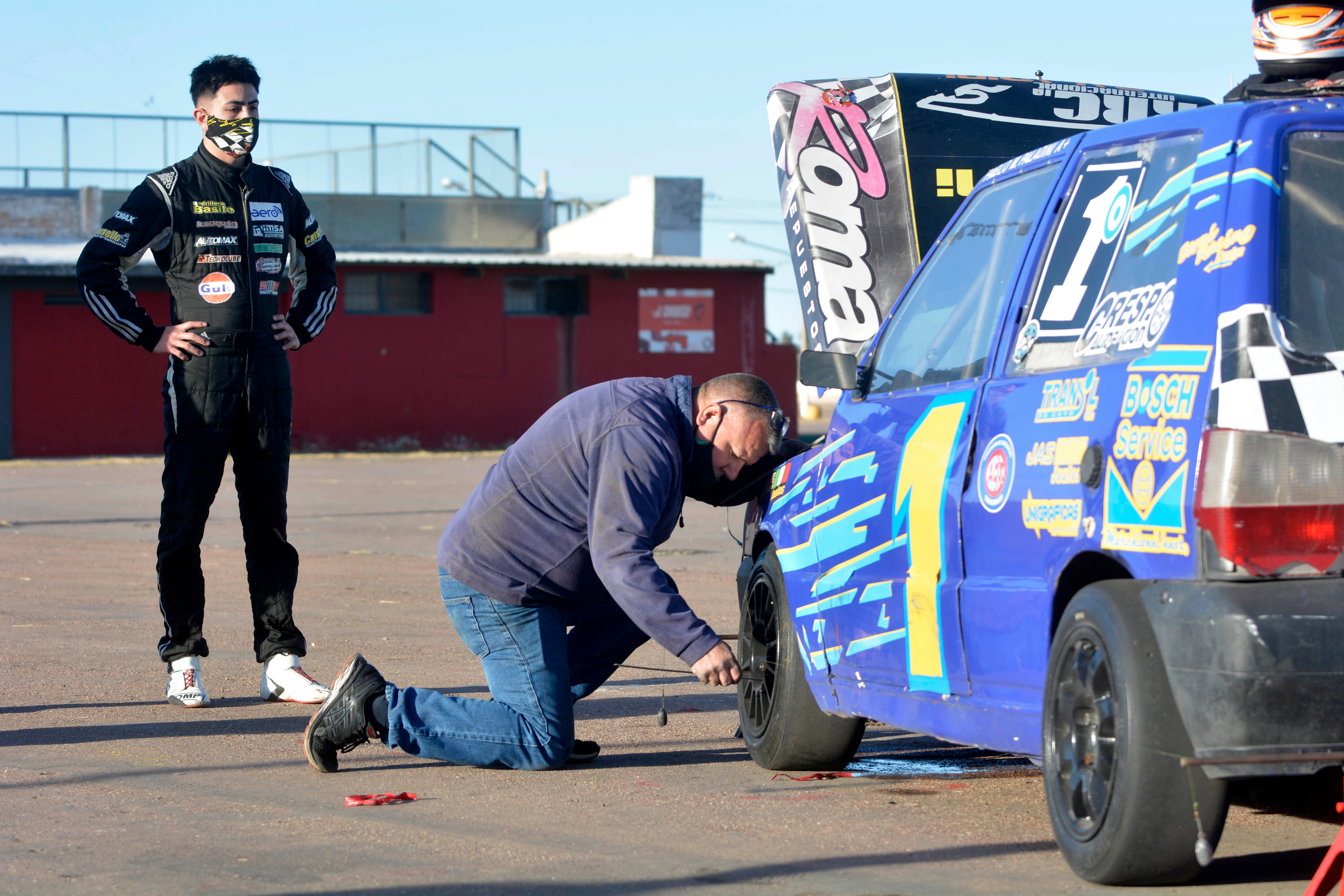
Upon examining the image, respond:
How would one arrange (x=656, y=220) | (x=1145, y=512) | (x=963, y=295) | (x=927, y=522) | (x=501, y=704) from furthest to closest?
(x=656, y=220)
(x=501, y=704)
(x=963, y=295)
(x=927, y=522)
(x=1145, y=512)

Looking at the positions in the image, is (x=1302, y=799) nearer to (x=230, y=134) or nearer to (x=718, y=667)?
(x=718, y=667)

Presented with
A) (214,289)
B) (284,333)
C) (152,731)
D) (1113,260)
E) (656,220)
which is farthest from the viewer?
(656,220)

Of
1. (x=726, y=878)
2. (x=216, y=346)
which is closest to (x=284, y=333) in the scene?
(x=216, y=346)

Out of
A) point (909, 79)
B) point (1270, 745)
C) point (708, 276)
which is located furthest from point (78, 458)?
point (1270, 745)

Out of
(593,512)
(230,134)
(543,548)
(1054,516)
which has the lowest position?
(543,548)

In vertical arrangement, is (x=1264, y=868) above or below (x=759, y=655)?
below

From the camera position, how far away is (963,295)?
14.1 ft

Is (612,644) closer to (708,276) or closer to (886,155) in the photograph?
(886,155)

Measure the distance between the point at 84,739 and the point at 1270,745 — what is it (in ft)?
13.0

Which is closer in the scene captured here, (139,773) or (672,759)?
(139,773)

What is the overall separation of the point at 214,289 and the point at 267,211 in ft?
1.35

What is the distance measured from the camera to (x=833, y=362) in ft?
15.4

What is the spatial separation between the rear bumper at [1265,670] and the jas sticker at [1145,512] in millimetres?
119

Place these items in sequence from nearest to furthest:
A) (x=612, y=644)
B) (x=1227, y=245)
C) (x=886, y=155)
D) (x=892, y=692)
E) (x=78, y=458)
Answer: (x=1227, y=245)
(x=892, y=692)
(x=612, y=644)
(x=886, y=155)
(x=78, y=458)
